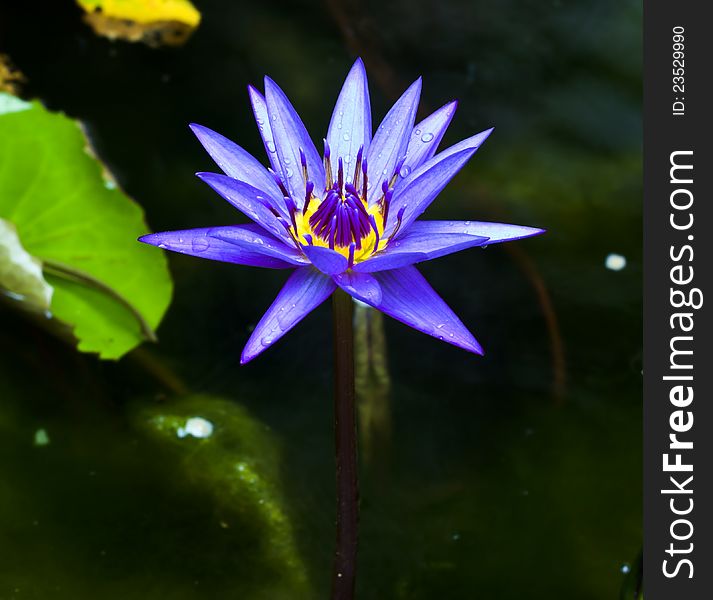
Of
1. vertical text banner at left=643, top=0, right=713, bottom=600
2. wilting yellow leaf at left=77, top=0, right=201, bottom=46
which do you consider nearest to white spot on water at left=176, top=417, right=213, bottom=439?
vertical text banner at left=643, top=0, right=713, bottom=600

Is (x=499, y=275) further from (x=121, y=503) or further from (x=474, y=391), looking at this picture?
(x=121, y=503)

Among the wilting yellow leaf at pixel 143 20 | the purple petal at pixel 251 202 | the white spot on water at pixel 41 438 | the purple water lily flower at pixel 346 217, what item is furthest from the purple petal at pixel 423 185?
the wilting yellow leaf at pixel 143 20

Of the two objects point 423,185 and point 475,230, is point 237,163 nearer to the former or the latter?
point 423,185

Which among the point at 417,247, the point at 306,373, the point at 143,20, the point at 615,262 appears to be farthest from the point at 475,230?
the point at 143,20

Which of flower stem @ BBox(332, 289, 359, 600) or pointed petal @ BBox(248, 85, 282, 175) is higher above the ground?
pointed petal @ BBox(248, 85, 282, 175)

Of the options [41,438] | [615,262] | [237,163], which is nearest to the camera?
[237,163]

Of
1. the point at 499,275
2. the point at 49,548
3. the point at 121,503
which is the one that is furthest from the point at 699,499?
the point at 49,548

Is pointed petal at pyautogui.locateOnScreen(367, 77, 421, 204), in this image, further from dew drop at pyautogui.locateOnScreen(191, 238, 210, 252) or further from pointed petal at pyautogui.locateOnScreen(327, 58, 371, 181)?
dew drop at pyautogui.locateOnScreen(191, 238, 210, 252)
